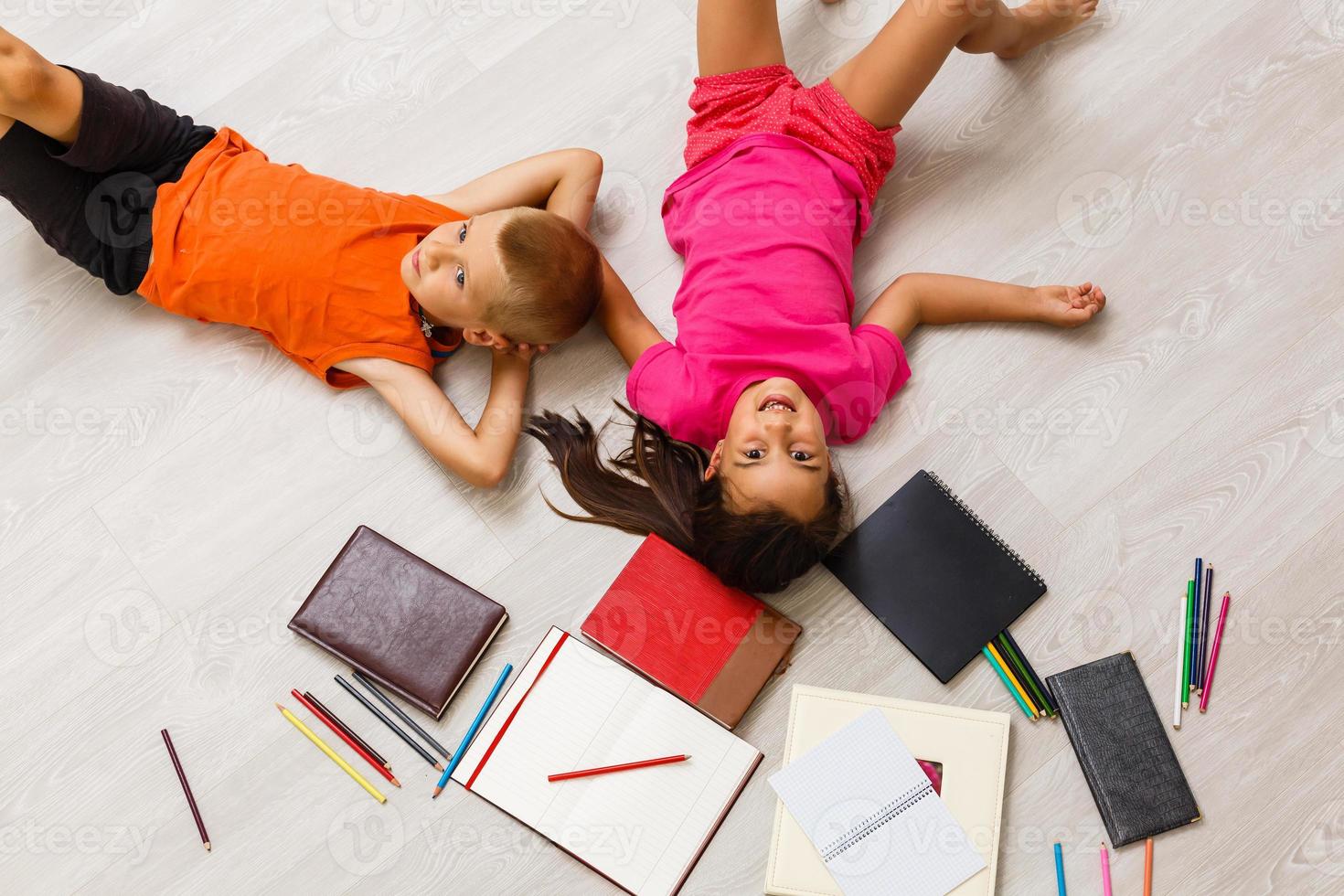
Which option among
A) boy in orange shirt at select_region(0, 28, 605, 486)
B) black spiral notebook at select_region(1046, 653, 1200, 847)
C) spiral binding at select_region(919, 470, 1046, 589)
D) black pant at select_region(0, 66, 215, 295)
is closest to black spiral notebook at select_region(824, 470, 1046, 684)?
spiral binding at select_region(919, 470, 1046, 589)

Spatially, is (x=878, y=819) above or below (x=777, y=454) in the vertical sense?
below

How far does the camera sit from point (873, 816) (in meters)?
1.04

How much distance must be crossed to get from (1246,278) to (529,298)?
0.91m

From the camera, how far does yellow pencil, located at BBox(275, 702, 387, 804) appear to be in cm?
108

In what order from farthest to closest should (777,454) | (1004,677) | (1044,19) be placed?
1. (1044,19)
2. (1004,677)
3. (777,454)

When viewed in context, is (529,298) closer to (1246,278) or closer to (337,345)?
(337,345)

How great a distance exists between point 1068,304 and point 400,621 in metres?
0.91

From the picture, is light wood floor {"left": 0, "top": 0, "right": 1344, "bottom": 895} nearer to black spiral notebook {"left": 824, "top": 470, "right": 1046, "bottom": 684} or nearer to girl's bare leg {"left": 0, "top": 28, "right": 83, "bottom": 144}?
black spiral notebook {"left": 824, "top": 470, "right": 1046, "bottom": 684}

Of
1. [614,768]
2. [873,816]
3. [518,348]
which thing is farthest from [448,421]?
[873,816]

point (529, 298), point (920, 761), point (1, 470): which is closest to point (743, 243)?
point (529, 298)

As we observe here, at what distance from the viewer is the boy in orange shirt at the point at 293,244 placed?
1060 mm

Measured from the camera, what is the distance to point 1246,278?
1.17 metres

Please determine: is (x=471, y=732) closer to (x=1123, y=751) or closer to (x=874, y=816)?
(x=874, y=816)

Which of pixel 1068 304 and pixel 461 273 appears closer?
pixel 461 273
